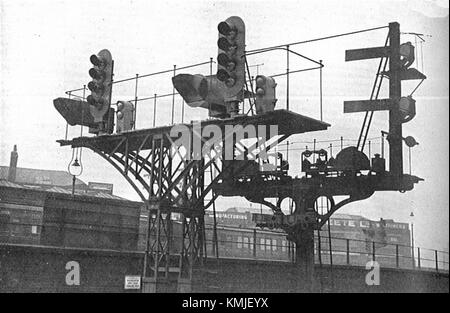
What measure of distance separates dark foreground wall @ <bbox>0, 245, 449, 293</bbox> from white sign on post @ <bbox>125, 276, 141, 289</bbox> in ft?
1.00

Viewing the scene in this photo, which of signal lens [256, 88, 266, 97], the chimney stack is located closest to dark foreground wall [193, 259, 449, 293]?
signal lens [256, 88, 266, 97]

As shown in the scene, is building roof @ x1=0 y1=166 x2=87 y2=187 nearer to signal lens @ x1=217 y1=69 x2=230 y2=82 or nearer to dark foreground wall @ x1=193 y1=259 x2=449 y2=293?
dark foreground wall @ x1=193 y1=259 x2=449 y2=293

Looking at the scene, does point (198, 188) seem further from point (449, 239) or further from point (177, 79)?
point (449, 239)

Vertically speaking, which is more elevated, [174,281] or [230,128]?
[230,128]

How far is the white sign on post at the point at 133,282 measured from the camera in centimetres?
1680

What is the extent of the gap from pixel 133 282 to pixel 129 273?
1.35 ft

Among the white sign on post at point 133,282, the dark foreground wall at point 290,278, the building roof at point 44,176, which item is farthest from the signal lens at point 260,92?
the building roof at point 44,176

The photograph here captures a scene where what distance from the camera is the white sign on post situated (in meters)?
16.8

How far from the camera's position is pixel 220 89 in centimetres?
1452

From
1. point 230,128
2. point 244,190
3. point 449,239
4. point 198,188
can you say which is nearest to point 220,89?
point 230,128

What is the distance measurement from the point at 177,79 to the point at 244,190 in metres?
5.38

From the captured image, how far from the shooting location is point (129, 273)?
1736cm

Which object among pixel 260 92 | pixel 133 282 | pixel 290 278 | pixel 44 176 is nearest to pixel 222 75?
pixel 260 92

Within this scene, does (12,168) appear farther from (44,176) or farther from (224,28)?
(44,176)
